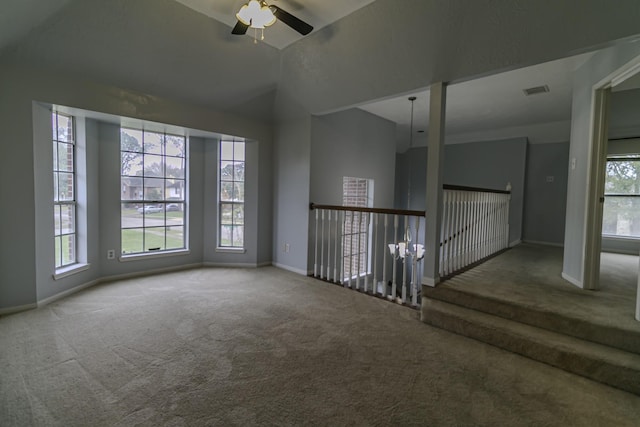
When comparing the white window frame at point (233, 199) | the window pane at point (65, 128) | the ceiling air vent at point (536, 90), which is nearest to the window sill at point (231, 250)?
the white window frame at point (233, 199)

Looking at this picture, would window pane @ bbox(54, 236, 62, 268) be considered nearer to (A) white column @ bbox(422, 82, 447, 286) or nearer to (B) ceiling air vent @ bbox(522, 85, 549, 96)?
(A) white column @ bbox(422, 82, 447, 286)

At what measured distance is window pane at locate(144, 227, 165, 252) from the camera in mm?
4316

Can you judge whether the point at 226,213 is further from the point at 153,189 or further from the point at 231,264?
the point at 153,189

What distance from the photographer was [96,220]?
149 inches

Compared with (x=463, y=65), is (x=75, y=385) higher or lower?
lower

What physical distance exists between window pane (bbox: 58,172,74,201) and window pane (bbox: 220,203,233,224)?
1.92 meters

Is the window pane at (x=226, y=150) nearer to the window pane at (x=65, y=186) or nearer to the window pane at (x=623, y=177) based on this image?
the window pane at (x=65, y=186)

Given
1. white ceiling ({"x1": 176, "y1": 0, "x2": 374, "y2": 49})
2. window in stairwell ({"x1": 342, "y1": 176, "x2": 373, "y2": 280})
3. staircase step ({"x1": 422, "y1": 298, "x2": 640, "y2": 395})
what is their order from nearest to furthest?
staircase step ({"x1": 422, "y1": 298, "x2": 640, "y2": 395}) < white ceiling ({"x1": 176, "y1": 0, "x2": 374, "y2": 49}) < window in stairwell ({"x1": 342, "y1": 176, "x2": 373, "y2": 280})

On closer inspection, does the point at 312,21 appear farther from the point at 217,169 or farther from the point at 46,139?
the point at 46,139

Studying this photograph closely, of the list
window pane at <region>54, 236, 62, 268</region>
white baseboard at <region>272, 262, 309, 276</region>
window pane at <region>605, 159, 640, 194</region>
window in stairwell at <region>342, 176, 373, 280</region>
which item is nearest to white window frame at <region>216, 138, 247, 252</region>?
white baseboard at <region>272, 262, 309, 276</region>

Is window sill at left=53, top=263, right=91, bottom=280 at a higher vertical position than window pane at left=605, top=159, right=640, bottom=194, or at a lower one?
lower

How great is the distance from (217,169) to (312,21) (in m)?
2.71

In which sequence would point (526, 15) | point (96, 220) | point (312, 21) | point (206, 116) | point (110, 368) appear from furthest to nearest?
point (206, 116) < point (96, 220) < point (312, 21) < point (526, 15) < point (110, 368)

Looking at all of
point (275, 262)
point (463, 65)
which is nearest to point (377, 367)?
point (463, 65)
